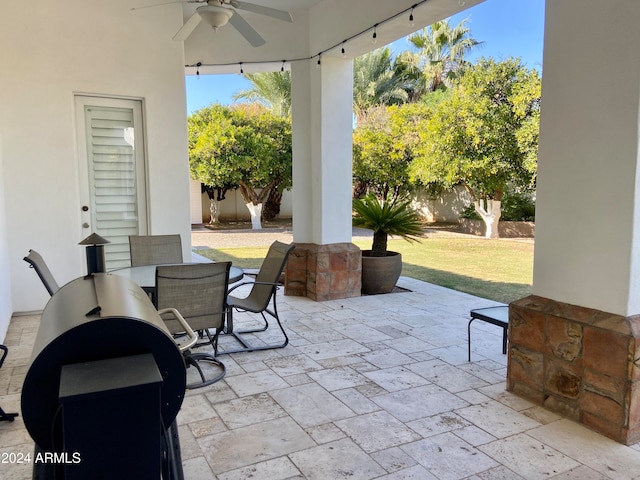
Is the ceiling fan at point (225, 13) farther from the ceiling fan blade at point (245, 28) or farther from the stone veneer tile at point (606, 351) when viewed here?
the stone veneer tile at point (606, 351)

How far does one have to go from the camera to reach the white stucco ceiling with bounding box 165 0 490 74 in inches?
163

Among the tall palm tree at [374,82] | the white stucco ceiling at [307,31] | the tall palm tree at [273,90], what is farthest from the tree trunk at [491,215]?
the white stucco ceiling at [307,31]

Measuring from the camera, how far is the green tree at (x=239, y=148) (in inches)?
512

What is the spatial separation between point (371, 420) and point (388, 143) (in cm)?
1184

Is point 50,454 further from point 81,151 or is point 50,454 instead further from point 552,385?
point 81,151

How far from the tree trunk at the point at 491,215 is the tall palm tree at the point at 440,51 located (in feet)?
20.4

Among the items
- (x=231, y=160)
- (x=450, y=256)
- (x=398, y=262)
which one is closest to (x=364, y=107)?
(x=231, y=160)

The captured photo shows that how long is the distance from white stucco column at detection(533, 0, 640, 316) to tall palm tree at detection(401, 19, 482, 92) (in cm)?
1517

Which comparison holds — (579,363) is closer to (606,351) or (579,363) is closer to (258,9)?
(606,351)

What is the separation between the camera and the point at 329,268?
17.7 ft

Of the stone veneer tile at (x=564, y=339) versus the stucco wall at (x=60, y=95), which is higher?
the stucco wall at (x=60, y=95)

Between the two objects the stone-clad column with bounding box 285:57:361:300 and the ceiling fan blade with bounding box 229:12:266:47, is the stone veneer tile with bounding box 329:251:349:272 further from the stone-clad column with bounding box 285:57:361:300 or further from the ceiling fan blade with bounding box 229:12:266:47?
the ceiling fan blade with bounding box 229:12:266:47

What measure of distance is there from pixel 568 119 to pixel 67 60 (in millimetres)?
4606

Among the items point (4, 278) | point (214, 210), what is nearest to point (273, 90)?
point (214, 210)
